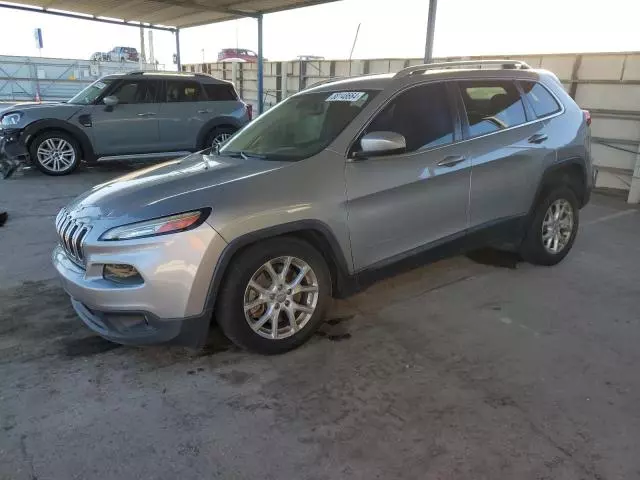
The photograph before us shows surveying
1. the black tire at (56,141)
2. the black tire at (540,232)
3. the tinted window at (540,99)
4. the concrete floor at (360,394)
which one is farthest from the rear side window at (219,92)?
the black tire at (540,232)

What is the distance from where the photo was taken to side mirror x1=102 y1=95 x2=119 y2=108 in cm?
912

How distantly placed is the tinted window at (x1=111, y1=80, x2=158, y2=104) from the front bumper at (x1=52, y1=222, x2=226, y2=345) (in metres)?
7.40

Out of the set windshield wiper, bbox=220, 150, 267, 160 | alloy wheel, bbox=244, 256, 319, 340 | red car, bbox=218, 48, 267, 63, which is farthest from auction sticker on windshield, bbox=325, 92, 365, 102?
red car, bbox=218, 48, 267, 63

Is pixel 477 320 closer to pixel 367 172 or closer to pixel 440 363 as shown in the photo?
pixel 440 363

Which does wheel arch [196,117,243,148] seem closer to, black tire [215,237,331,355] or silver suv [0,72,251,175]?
silver suv [0,72,251,175]

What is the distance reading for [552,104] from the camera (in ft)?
15.2

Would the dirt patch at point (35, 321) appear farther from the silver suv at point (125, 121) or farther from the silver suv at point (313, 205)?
the silver suv at point (125, 121)

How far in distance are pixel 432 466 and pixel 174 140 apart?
8882mm

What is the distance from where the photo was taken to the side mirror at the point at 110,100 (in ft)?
29.9

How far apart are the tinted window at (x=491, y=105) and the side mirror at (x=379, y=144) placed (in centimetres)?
91

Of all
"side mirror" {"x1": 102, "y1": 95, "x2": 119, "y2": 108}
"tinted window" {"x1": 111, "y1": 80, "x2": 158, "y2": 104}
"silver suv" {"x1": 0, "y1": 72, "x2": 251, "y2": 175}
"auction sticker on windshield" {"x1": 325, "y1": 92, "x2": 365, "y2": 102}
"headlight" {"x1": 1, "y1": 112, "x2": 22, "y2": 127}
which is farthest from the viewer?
"tinted window" {"x1": 111, "y1": 80, "x2": 158, "y2": 104}

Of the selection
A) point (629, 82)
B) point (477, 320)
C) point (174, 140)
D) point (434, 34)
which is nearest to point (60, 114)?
point (174, 140)

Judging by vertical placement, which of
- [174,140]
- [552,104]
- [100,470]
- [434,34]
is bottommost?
[100,470]

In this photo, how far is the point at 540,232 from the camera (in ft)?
15.1
